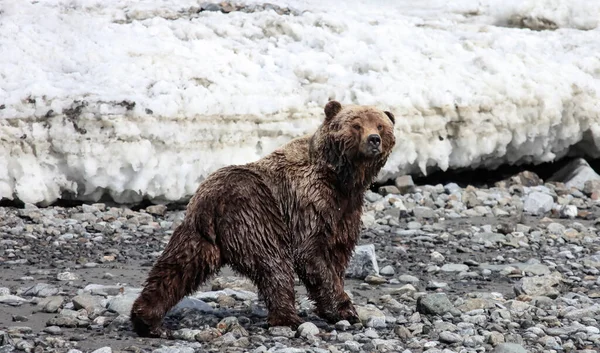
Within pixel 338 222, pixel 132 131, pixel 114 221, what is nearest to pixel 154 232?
pixel 114 221

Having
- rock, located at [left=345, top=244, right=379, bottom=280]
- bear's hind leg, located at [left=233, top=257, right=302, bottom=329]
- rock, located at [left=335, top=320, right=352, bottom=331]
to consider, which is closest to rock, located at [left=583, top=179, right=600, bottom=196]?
rock, located at [left=345, top=244, right=379, bottom=280]

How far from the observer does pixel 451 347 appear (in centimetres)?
577

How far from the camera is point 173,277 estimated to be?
19.1 ft

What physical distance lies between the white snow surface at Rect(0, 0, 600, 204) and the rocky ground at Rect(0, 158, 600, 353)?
0.49m

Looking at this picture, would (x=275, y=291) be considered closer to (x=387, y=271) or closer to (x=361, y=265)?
(x=361, y=265)

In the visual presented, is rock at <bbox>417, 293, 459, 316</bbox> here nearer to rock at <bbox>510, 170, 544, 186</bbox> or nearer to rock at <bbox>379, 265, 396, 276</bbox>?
rock at <bbox>379, 265, 396, 276</bbox>

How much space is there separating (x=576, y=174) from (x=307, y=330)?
791 centimetres

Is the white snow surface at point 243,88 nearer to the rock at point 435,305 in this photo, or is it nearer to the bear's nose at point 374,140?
the rock at point 435,305

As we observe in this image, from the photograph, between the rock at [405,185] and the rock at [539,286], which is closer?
the rock at [539,286]

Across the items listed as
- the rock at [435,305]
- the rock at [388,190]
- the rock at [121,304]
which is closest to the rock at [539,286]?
the rock at [435,305]

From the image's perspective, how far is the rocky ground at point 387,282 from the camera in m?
5.82

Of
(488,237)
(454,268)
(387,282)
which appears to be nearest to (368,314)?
(387,282)

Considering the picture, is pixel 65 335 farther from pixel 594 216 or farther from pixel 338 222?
pixel 594 216

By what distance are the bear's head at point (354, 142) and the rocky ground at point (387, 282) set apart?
907 millimetres
